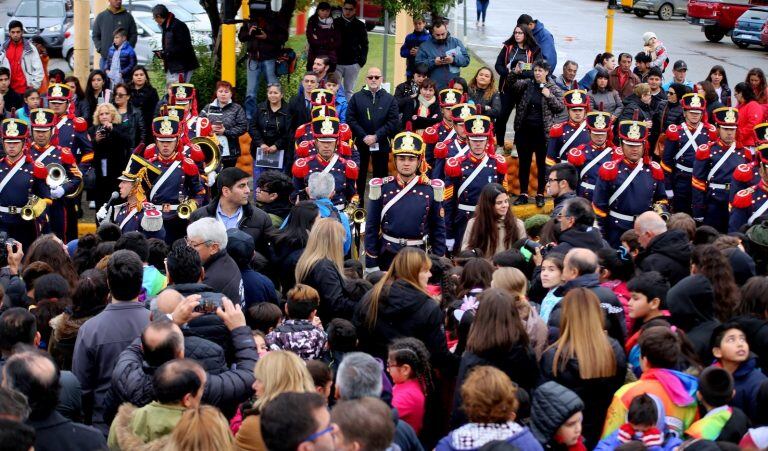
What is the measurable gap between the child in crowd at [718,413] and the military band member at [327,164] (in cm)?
694

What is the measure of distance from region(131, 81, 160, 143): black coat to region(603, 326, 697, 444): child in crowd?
10.2m

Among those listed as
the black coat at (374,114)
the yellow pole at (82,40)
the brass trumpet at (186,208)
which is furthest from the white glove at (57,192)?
the yellow pole at (82,40)

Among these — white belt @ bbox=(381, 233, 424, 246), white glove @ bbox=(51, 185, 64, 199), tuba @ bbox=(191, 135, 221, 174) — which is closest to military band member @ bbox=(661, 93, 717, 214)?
white belt @ bbox=(381, 233, 424, 246)

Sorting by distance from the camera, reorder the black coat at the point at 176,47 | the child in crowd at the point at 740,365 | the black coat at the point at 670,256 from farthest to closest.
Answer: the black coat at the point at 176,47
the black coat at the point at 670,256
the child in crowd at the point at 740,365

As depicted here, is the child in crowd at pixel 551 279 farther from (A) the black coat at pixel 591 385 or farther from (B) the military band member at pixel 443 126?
(B) the military band member at pixel 443 126

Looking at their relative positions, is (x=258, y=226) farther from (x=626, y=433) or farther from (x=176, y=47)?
(x=176, y=47)

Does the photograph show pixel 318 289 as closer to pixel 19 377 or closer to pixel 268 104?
pixel 19 377

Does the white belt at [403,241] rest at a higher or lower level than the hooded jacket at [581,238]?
lower

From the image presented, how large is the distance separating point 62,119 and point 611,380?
360 inches

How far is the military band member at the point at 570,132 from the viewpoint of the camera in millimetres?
14766

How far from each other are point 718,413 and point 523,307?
1621mm

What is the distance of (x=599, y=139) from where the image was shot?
14.1 metres

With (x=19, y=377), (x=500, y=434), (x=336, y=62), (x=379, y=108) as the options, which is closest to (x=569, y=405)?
(x=500, y=434)

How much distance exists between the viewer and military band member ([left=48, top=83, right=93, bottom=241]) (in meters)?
14.4
